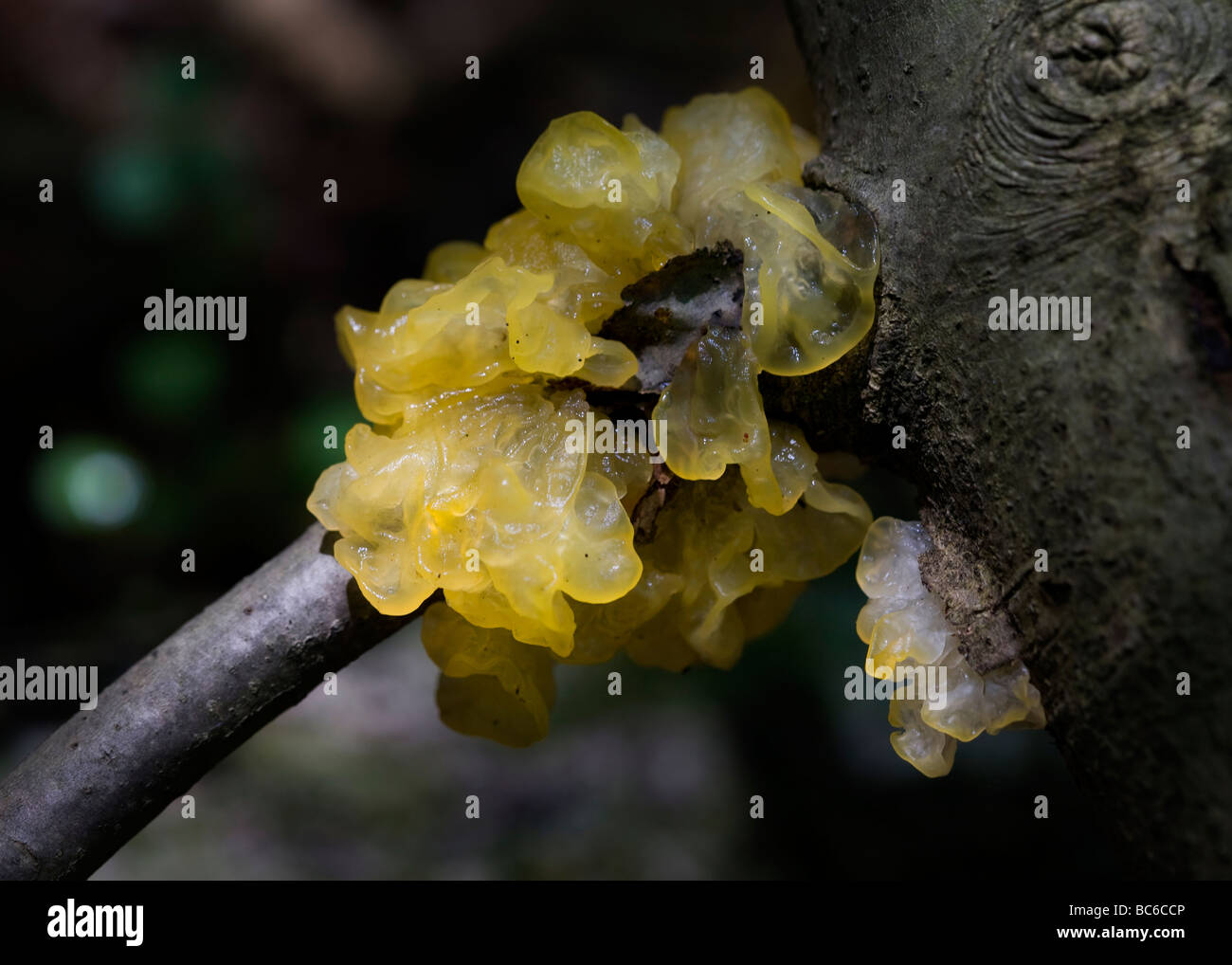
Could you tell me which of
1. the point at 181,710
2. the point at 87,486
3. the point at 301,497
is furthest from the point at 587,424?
the point at 87,486

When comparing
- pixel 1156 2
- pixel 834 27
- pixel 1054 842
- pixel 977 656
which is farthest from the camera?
pixel 1054 842

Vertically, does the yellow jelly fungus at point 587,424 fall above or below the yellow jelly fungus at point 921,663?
above

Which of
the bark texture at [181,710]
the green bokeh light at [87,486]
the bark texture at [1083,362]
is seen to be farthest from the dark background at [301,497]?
the bark texture at [1083,362]

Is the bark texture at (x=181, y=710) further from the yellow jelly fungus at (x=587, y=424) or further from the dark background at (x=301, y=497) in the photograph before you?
the dark background at (x=301, y=497)

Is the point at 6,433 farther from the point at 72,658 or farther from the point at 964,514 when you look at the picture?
the point at 964,514

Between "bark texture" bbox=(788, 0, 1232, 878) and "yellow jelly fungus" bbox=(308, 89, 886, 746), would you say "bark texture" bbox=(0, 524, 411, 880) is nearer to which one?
"yellow jelly fungus" bbox=(308, 89, 886, 746)

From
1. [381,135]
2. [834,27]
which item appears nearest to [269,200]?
[381,135]

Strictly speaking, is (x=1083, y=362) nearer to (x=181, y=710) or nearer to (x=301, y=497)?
(x=181, y=710)
